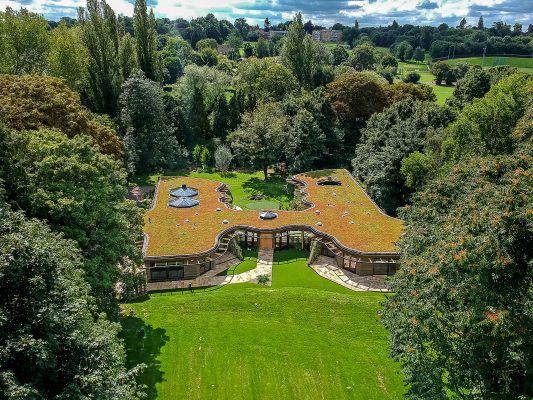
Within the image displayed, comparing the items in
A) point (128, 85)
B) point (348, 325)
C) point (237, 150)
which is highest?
point (128, 85)

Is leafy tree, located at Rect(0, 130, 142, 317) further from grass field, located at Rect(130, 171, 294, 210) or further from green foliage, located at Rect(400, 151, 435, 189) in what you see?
green foliage, located at Rect(400, 151, 435, 189)

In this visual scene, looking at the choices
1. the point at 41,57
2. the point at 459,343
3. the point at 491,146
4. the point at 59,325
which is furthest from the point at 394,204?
the point at 41,57

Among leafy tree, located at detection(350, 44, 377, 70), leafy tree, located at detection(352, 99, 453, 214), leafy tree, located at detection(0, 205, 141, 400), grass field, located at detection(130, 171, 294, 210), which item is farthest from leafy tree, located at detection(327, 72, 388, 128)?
leafy tree, located at detection(350, 44, 377, 70)

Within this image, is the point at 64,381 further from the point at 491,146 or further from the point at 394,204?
the point at 394,204

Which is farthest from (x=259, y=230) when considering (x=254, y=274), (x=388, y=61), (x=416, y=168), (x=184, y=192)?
(x=388, y=61)

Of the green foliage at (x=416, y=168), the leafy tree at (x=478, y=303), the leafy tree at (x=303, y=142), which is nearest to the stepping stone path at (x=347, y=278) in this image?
the green foliage at (x=416, y=168)

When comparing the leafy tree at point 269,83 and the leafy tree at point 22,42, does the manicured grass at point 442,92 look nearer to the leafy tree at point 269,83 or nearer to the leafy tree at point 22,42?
the leafy tree at point 269,83
